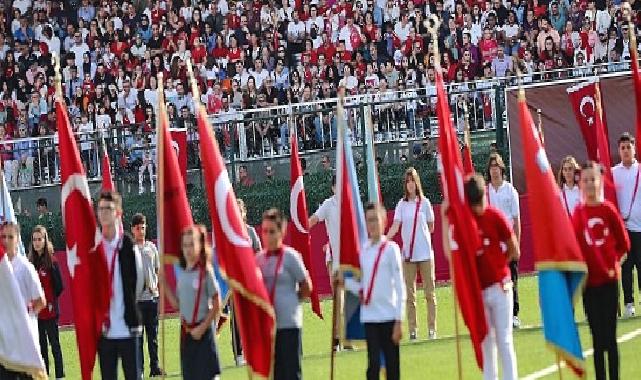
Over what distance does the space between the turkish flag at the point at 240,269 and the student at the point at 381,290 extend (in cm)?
89

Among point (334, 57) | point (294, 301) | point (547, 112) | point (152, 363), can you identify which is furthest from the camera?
point (334, 57)

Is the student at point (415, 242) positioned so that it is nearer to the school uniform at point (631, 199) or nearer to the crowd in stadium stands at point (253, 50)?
the school uniform at point (631, 199)

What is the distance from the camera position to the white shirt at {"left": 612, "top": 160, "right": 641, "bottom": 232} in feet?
68.2

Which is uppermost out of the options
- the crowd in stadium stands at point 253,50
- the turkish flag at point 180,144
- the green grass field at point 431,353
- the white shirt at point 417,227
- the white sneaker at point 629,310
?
the crowd in stadium stands at point 253,50

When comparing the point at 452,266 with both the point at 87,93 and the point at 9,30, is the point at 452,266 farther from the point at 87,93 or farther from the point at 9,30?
the point at 9,30

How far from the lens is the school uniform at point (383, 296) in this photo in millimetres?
15367

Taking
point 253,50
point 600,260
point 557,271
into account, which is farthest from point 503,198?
point 253,50

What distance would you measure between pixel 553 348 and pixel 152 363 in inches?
252

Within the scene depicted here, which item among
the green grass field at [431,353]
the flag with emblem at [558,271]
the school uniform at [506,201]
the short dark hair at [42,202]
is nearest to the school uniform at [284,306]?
the flag with emblem at [558,271]

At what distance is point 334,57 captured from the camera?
112ft

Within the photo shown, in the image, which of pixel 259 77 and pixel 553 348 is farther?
pixel 259 77

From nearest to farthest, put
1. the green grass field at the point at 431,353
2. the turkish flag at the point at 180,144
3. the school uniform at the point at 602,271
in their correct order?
the school uniform at the point at 602,271 < the green grass field at the point at 431,353 < the turkish flag at the point at 180,144

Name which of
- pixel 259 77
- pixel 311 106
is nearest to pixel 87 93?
pixel 259 77

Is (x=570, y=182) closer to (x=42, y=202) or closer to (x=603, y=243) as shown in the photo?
(x=603, y=243)
